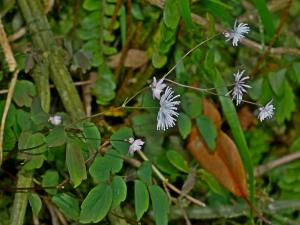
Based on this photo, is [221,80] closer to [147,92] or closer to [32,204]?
[147,92]

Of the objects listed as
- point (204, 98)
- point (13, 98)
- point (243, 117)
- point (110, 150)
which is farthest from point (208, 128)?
point (13, 98)

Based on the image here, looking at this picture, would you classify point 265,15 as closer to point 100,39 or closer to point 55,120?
point 100,39

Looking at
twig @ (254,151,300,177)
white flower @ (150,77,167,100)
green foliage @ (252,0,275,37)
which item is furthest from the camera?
twig @ (254,151,300,177)

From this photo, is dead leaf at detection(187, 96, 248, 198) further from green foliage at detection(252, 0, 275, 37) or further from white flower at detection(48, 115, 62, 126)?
white flower at detection(48, 115, 62, 126)

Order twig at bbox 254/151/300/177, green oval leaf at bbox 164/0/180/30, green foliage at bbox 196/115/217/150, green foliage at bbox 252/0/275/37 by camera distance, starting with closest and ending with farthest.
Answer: green oval leaf at bbox 164/0/180/30 → green foliage at bbox 252/0/275/37 → green foliage at bbox 196/115/217/150 → twig at bbox 254/151/300/177

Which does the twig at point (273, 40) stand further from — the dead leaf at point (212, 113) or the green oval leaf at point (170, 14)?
the green oval leaf at point (170, 14)

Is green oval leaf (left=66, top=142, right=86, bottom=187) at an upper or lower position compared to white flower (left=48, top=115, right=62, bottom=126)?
lower

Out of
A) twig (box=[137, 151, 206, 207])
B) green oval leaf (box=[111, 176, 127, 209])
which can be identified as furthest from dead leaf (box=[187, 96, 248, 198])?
green oval leaf (box=[111, 176, 127, 209])

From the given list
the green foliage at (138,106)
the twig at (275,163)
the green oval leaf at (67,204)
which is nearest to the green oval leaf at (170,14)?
the green foliage at (138,106)
